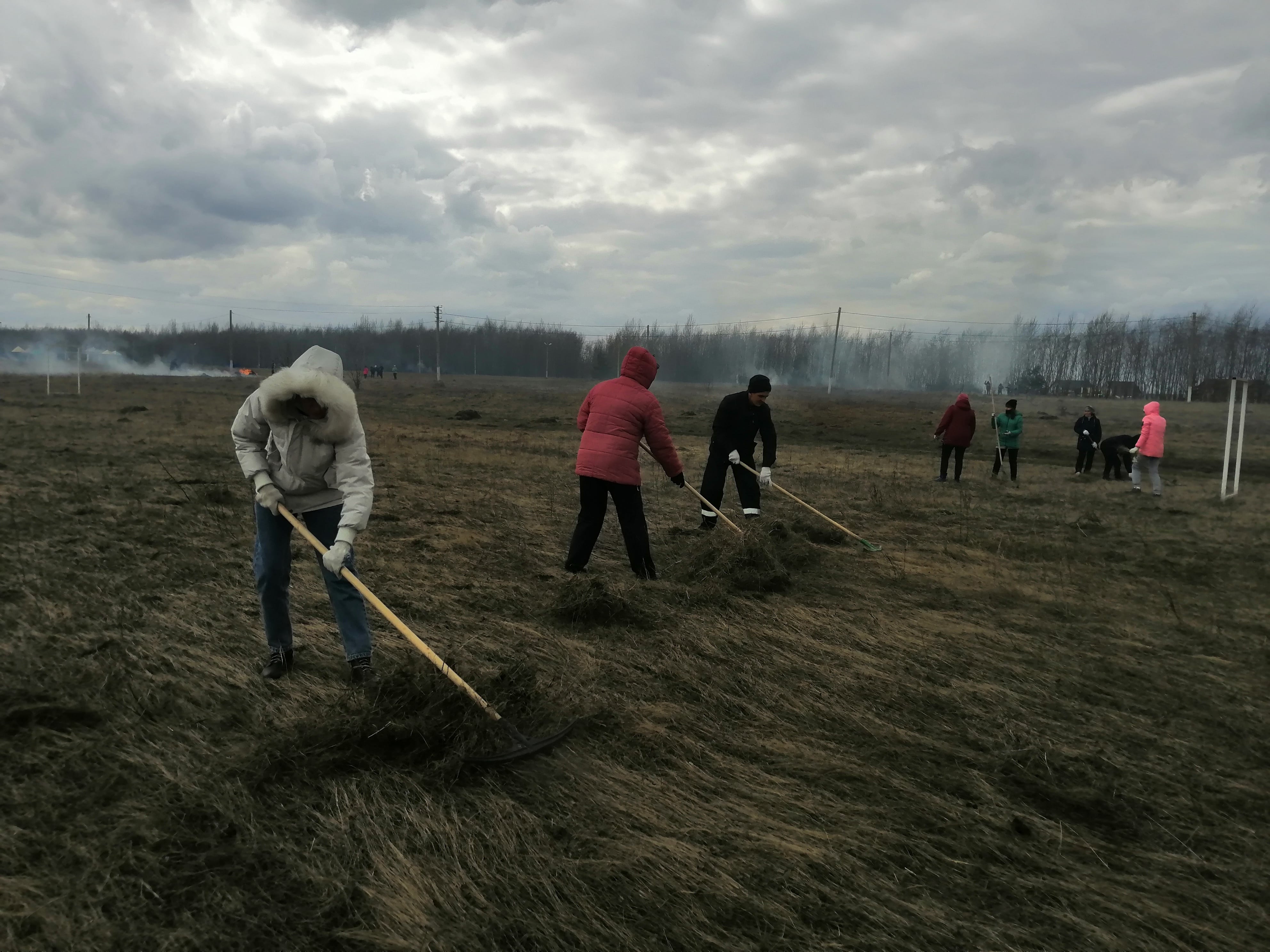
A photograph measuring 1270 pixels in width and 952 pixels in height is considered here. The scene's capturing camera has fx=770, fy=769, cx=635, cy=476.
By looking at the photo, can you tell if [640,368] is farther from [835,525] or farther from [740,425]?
[835,525]

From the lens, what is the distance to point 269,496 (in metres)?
3.68

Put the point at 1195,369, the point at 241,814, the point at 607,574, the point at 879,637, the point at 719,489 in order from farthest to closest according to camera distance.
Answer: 1. the point at 1195,369
2. the point at 719,489
3. the point at 607,574
4. the point at 879,637
5. the point at 241,814

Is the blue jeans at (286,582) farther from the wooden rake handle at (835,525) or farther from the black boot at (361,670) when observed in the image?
the wooden rake handle at (835,525)

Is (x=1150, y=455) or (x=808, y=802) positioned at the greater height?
(x=1150, y=455)

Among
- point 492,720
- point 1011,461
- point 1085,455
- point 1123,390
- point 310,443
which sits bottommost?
point 492,720

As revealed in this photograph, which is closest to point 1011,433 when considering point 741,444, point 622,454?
point 741,444

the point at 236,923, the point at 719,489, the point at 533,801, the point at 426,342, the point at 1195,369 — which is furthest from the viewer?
the point at 426,342

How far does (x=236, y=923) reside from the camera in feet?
7.33

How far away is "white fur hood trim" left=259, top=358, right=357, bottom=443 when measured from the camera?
3484 millimetres

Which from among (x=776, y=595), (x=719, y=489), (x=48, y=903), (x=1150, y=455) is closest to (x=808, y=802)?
(x=48, y=903)

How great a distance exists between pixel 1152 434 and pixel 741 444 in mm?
7286

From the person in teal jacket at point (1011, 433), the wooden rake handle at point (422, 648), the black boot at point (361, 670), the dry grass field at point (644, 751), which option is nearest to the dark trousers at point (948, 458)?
the person in teal jacket at point (1011, 433)

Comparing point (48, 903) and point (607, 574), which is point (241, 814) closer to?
point (48, 903)

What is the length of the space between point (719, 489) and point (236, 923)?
6.38 meters
